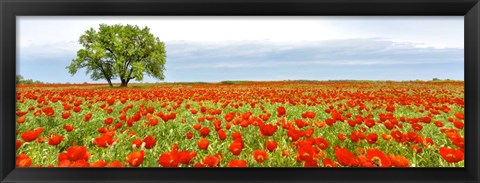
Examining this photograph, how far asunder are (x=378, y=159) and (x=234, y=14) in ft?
3.42

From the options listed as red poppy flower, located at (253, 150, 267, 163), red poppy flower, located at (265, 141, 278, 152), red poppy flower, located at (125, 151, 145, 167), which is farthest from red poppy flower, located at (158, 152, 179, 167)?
red poppy flower, located at (265, 141, 278, 152)

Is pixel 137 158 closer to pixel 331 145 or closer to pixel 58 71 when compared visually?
pixel 331 145

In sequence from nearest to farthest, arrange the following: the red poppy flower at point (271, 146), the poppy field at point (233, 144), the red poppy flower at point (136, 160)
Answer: the red poppy flower at point (136, 160) → the poppy field at point (233, 144) → the red poppy flower at point (271, 146)

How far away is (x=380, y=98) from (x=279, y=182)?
150 inches


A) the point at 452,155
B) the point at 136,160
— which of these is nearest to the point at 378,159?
the point at 452,155

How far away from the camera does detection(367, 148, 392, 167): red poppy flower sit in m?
1.47

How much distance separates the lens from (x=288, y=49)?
10.3 ft

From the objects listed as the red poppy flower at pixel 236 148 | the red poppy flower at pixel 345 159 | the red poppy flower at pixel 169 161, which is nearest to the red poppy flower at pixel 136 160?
the red poppy flower at pixel 169 161

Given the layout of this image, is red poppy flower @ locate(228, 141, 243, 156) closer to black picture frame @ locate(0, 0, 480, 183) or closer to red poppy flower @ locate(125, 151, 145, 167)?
black picture frame @ locate(0, 0, 480, 183)

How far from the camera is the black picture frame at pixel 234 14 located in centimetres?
144

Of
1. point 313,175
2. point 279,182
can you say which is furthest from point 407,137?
point 279,182

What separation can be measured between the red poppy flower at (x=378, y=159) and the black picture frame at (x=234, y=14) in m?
0.04

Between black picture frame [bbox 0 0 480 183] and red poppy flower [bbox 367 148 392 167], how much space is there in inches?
1.6

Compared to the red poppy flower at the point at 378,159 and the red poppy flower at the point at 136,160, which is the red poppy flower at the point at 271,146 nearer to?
the red poppy flower at the point at 378,159
